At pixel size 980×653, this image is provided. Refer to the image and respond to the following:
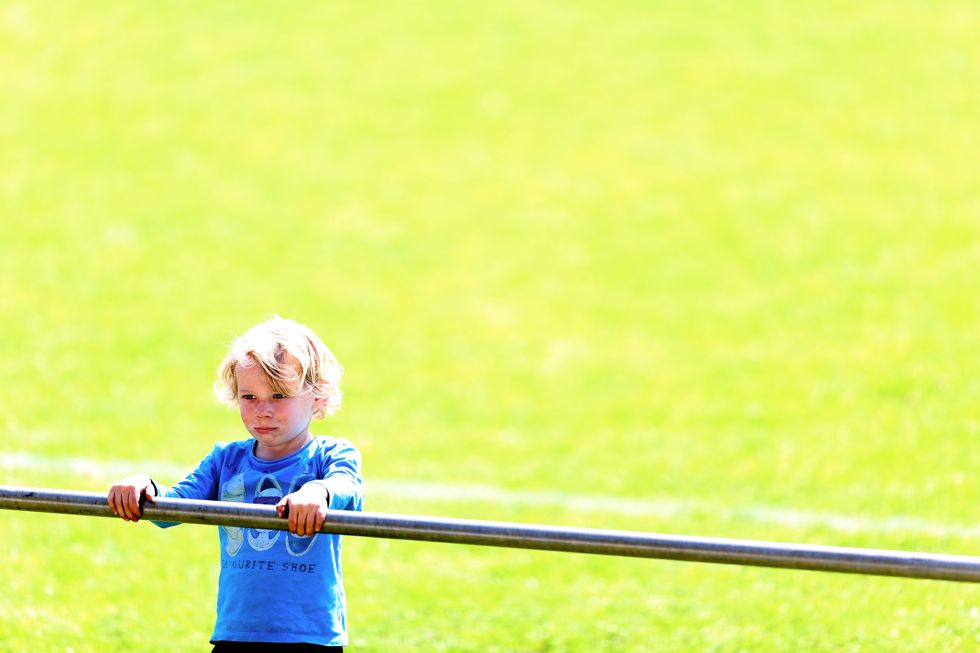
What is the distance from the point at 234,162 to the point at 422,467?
22.2ft

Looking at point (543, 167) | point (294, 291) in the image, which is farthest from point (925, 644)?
point (543, 167)

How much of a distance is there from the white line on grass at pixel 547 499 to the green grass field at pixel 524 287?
0.17 ft

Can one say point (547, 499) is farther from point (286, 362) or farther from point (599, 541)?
point (599, 541)

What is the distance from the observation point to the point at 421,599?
6.79 meters

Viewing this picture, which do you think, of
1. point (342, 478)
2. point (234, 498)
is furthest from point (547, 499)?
point (342, 478)

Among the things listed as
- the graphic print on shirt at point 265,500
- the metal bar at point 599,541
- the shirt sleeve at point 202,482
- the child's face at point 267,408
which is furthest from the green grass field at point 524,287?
the metal bar at point 599,541

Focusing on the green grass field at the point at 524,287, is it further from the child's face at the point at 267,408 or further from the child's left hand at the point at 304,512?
the child's left hand at the point at 304,512

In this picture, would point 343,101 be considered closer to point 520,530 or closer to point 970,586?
point 970,586

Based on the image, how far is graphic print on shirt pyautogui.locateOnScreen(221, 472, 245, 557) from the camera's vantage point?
3.70m

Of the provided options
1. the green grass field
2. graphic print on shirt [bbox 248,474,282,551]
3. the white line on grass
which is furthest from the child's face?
the white line on grass

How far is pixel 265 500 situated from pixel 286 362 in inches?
16.2

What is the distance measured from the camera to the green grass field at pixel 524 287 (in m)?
6.89

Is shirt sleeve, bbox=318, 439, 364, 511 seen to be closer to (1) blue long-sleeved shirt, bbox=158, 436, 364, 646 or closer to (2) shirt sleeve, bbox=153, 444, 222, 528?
(1) blue long-sleeved shirt, bbox=158, 436, 364, 646

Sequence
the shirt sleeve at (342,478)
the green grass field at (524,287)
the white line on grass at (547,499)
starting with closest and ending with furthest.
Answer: the shirt sleeve at (342,478) → the green grass field at (524,287) → the white line on grass at (547,499)
